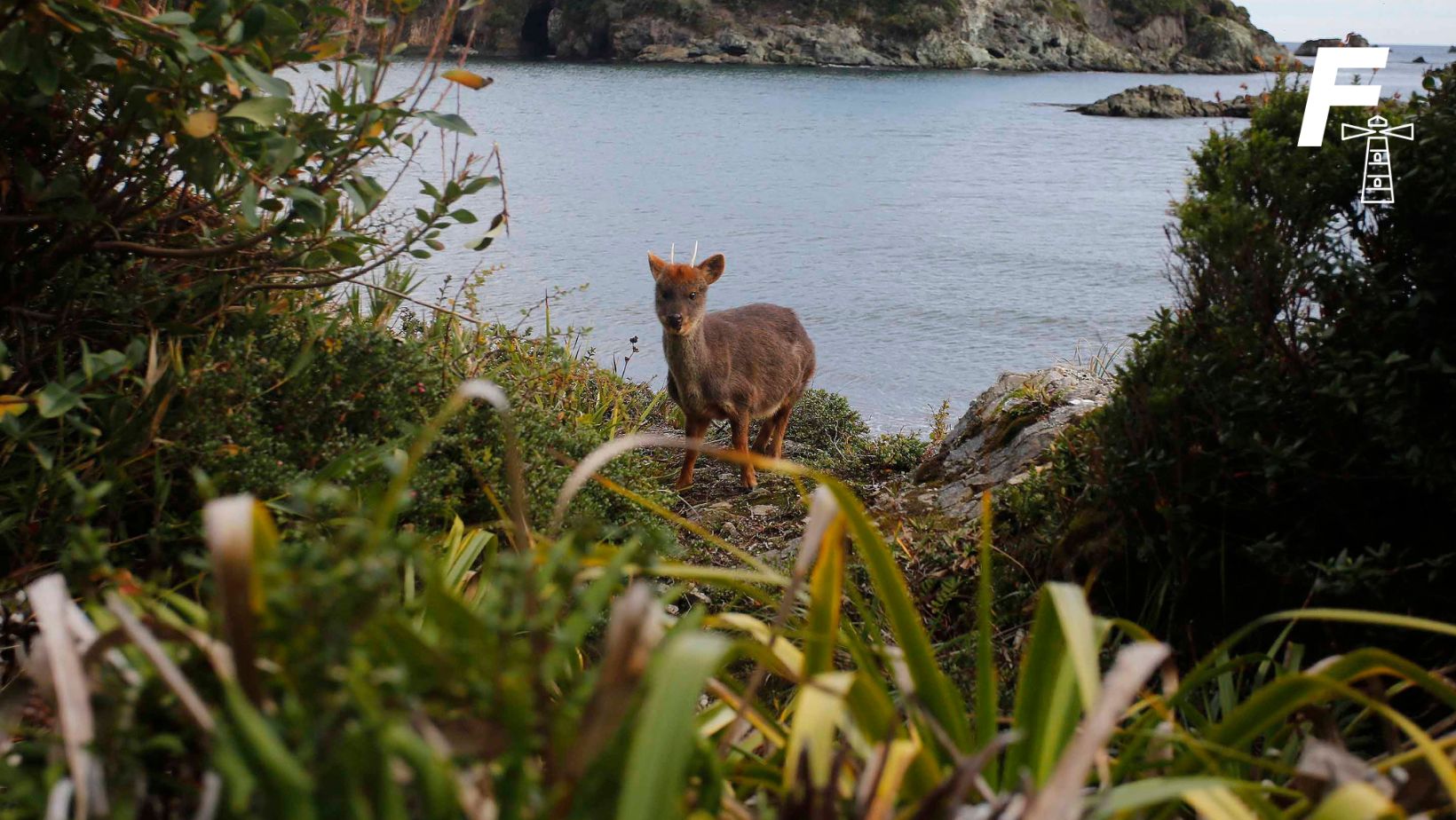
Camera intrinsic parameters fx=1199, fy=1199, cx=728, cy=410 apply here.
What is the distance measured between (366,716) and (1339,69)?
276cm

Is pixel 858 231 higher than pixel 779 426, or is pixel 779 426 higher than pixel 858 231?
pixel 858 231

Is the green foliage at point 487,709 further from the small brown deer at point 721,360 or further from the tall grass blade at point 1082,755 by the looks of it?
the small brown deer at point 721,360

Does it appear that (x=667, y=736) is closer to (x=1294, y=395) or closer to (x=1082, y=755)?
(x=1082, y=755)

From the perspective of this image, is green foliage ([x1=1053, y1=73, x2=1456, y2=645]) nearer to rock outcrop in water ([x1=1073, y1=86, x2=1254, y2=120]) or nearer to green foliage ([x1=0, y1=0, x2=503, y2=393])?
green foliage ([x1=0, y1=0, x2=503, y2=393])

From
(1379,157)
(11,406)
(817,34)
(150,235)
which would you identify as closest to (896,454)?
(1379,157)

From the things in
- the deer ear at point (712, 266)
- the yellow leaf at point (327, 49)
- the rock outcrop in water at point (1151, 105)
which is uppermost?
the rock outcrop in water at point (1151, 105)

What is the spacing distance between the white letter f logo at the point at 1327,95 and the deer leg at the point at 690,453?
A: 2.69 m

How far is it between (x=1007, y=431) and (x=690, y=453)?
5.03ft

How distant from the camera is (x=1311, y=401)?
8.53 ft

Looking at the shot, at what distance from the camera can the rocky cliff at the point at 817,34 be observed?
31.6 m

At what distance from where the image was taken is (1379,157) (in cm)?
261

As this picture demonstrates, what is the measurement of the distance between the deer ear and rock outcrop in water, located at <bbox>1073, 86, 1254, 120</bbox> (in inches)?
571

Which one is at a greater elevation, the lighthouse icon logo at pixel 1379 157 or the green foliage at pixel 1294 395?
the lighthouse icon logo at pixel 1379 157

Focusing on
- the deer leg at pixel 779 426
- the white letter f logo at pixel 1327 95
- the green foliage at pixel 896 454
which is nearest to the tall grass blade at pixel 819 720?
the white letter f logo at pixel 1327 95
